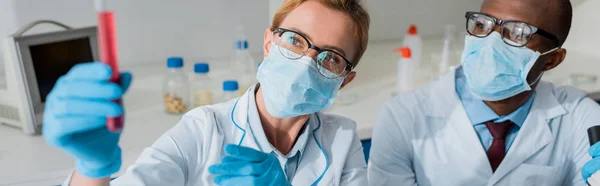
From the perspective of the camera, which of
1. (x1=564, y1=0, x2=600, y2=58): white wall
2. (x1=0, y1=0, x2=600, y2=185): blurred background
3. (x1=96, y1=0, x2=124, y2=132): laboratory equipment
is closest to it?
(x1=96, y1=0, x2=124, y2=132): laboratory equipment

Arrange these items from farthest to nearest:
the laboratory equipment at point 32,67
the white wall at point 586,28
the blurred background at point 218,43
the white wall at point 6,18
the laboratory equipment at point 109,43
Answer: the white wall at point 586,28
the white wall at point 6,18
the blurred background at point 218,43
the laboratory equipment at point 32,67
the laboratory equipment at point 109,43

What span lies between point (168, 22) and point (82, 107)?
5.65 feet

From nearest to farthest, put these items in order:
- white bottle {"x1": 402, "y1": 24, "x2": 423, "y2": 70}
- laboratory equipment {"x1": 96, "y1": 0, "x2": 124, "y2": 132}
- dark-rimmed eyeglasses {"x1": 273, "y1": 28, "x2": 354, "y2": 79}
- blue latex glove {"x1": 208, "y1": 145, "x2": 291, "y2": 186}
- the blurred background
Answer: laboratory equipment {"x1": 96, "y1": 0, "x2": 124, "y2": 132}
blue latex glove {"x1": 208, "y1": 145, "x2": 291, "y2": 186}
dark-rimmed eyeglasses {"x1": 273, "y1": 28, "x2": 354, "y2": 79}
the blurred background
white bottle {"x1": 402, "y1": 24, "x2": 423, "y2": 70}

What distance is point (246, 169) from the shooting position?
1207mm

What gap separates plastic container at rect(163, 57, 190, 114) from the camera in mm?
2121

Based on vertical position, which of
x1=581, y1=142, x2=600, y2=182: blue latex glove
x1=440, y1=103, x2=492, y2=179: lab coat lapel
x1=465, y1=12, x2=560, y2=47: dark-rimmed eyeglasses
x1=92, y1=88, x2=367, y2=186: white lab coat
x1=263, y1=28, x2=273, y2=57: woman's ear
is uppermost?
x1=263, y1=28, x2=273, y2=57: woman's ear

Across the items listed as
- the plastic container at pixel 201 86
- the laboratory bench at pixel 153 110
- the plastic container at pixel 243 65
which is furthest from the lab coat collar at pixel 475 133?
the plastic container at pixel 243 65

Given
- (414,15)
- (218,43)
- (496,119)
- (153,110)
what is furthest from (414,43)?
(153,110)

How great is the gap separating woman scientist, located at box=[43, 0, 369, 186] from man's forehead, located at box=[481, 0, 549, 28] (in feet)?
1.51

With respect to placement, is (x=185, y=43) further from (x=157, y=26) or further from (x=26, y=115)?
(x=26, y=115)

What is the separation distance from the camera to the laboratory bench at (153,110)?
1.71m

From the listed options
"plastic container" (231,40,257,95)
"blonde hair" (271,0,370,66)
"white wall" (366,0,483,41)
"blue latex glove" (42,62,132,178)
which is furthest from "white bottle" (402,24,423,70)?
"blue latex glove" (42,62,132,178)

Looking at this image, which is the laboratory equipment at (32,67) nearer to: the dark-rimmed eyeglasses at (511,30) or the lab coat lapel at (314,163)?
the lab coat lapel at (314,163)

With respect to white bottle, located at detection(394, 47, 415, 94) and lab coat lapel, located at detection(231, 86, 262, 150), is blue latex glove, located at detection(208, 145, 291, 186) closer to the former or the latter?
lab coat lapel, located at detection(231, 86, 262, 150)
